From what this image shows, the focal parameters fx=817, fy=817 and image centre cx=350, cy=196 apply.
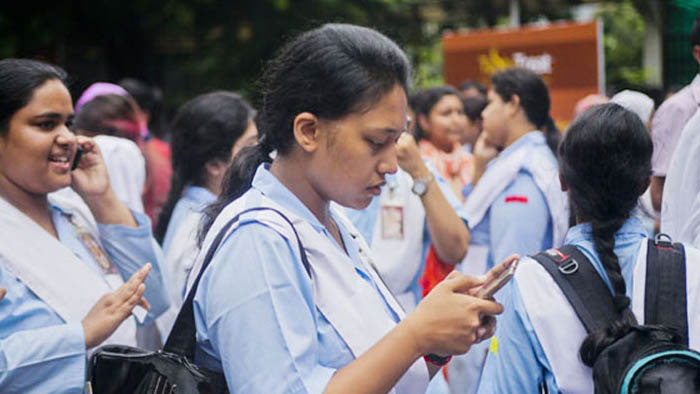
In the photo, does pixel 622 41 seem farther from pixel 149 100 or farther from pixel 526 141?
pixel 526 141

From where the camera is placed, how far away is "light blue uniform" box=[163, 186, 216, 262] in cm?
377

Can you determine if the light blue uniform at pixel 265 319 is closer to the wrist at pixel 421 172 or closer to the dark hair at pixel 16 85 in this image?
the dark hair at pixel 16 85

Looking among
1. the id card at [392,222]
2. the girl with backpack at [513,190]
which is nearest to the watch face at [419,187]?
the id card at [392,222]

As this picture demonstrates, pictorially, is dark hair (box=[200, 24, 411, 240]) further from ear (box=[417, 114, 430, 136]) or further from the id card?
ear (box=[417, 114, 430, 136])

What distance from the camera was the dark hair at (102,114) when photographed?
499 cm

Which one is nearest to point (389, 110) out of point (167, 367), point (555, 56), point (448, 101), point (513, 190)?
point (167, 367)

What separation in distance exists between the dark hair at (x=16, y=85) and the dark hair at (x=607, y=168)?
1.69 meters

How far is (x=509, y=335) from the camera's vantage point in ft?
7.15

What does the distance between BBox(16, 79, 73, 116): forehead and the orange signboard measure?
5796 mm

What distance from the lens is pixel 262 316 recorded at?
5.09 feet

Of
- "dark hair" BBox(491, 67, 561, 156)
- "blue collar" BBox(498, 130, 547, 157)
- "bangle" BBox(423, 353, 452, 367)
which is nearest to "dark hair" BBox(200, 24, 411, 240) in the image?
"bangle" BBox(423, 353, 452, 367)

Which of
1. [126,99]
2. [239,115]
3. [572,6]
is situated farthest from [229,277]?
[572,6]

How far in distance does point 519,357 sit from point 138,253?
1.54m

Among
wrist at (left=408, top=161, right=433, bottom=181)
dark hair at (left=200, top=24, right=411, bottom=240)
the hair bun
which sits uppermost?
dark hair at (left=200, top=24, right=411, bottom=240)
